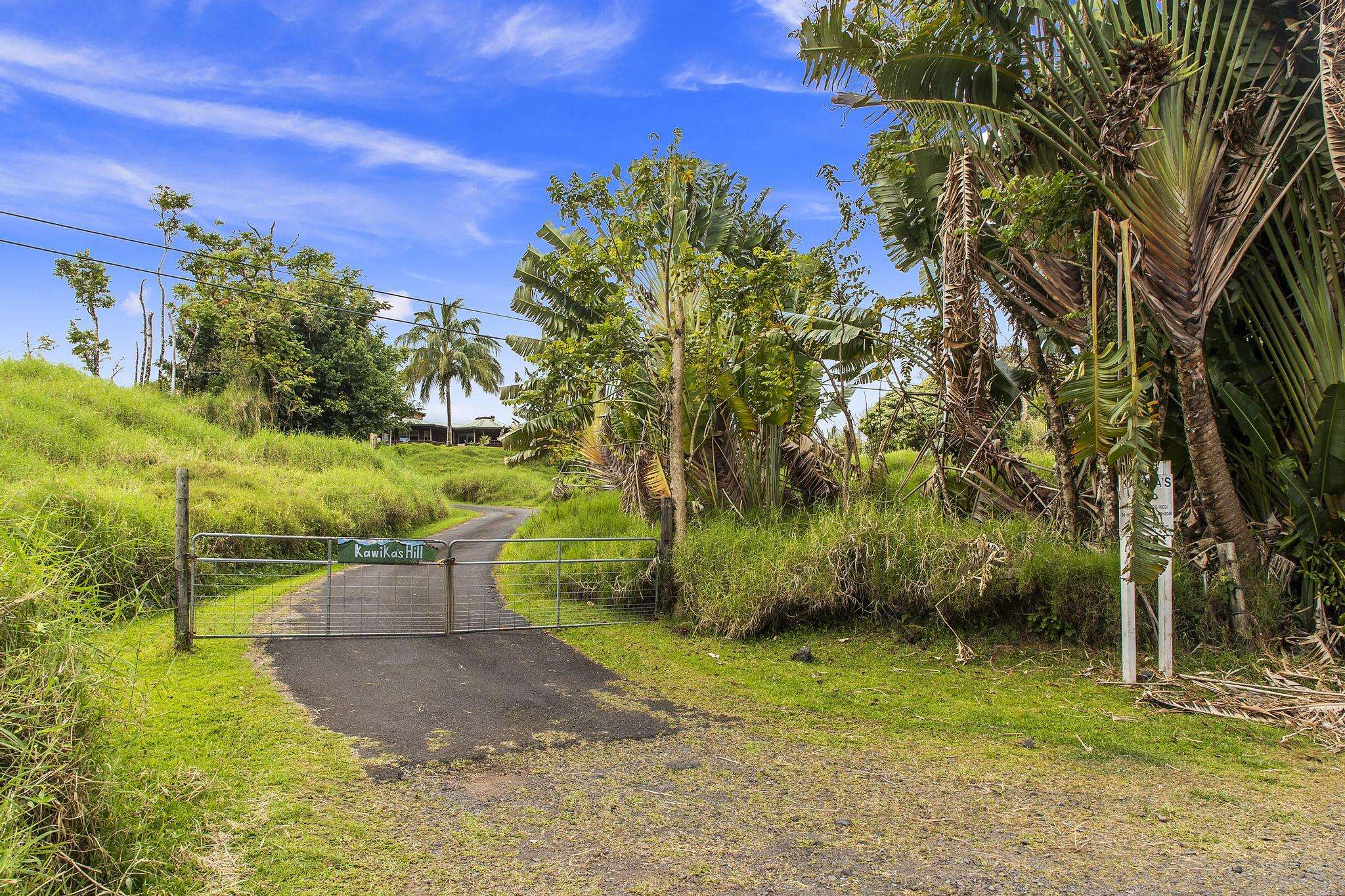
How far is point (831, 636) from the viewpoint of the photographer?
884 centimetres

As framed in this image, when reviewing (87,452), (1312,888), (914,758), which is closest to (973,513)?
(914,758)

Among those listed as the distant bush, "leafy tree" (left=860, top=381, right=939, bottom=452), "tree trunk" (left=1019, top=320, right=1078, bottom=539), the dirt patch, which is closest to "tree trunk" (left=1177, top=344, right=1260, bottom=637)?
the distant bush

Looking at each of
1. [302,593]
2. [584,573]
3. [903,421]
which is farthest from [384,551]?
[903,421]

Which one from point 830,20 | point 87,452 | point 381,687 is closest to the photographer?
point 381,687

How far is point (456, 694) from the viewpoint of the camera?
22.2 feet

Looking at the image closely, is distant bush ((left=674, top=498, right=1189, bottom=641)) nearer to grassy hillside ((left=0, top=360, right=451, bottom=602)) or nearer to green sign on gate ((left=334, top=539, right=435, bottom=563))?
green sign on gate ((left=334, top=539, right=435, bottom=563))

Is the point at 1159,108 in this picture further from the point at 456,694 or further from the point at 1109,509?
the point at 456,694

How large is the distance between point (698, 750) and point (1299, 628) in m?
5.84

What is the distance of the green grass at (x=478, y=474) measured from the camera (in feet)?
123

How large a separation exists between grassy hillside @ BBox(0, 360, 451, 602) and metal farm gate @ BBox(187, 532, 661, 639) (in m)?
0.76

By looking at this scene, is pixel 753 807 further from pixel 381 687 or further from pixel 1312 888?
pixel 381 687

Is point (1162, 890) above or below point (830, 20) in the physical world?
below

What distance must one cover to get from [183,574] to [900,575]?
755 cm

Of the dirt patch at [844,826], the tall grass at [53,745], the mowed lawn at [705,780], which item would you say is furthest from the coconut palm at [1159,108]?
the tall grass at [53,745]
